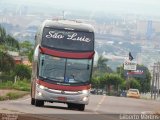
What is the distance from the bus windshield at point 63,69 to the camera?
28.7m

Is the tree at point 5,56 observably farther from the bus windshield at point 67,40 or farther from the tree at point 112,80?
the tree at point 112,80

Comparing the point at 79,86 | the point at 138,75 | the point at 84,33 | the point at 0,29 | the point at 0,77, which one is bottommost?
the point at 138,75

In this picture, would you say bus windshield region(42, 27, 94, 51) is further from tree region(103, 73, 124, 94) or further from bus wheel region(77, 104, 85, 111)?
tree region(103, 73, 124, 94)

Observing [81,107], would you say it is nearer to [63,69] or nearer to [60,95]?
[60,95]

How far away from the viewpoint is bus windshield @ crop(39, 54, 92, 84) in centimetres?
2872

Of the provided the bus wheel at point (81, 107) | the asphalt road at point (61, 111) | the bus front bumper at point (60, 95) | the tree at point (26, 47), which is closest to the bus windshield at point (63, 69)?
the bus front bumper at point (60, 95)

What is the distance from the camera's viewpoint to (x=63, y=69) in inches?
1135

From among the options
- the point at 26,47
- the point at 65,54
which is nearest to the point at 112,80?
the point at 26,47

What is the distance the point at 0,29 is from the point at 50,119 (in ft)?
144

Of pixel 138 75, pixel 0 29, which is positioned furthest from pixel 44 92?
pixel 138 75

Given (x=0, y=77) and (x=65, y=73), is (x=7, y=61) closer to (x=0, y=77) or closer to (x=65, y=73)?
(x=0, y=77)

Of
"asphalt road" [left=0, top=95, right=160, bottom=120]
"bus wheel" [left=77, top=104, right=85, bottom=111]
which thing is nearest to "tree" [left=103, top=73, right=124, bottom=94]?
"asphalt road" [left=0, top=95, right=160, bottom=120]

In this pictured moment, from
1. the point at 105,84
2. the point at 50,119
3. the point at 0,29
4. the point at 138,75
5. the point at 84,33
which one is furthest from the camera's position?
the point at 138,75

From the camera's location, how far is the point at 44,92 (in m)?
28.6
